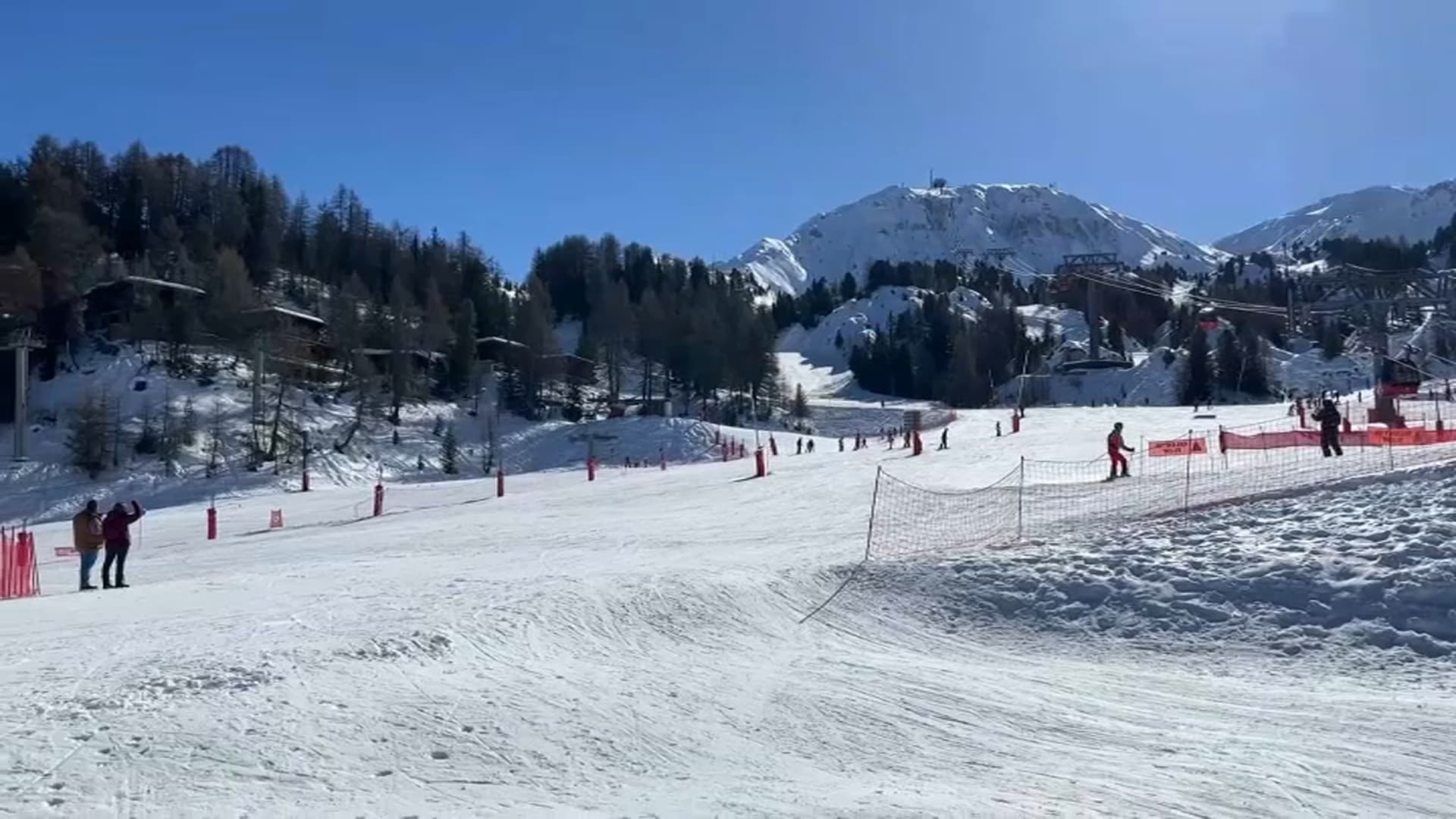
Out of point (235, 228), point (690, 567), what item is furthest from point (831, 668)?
point (235, 228)

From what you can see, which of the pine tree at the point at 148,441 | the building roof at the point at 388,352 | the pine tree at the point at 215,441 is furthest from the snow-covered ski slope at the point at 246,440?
the building roof at the point at 388,352

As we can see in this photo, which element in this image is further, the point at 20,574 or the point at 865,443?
the point at 865,443

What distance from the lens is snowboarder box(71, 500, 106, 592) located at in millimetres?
19531

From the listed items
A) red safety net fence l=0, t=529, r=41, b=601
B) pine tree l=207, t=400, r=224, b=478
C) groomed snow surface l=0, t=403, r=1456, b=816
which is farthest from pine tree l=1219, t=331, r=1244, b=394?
red safety net fence l=0, t=529, r=41, b=601

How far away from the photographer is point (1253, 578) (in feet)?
45.3

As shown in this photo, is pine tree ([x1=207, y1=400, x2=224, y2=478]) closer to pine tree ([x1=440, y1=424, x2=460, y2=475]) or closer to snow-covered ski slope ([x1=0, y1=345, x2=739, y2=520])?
snow-covered ski slope ([x1=0, y1=345, x2=739, y2=520])

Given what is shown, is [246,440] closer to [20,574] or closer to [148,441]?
[148,441]

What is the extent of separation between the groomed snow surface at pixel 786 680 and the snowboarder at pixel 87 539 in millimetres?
1048

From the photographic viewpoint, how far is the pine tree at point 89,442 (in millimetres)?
62344

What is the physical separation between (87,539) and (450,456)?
5431 centimetres

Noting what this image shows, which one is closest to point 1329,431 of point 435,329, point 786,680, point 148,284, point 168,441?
point 786,680

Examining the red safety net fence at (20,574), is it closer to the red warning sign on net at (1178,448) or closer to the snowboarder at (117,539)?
the snowboarder at (117,539)

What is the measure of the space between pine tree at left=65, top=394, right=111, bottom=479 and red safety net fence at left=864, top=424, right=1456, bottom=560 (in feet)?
165

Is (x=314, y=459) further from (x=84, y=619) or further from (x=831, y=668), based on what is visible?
(x=831, y=668)
